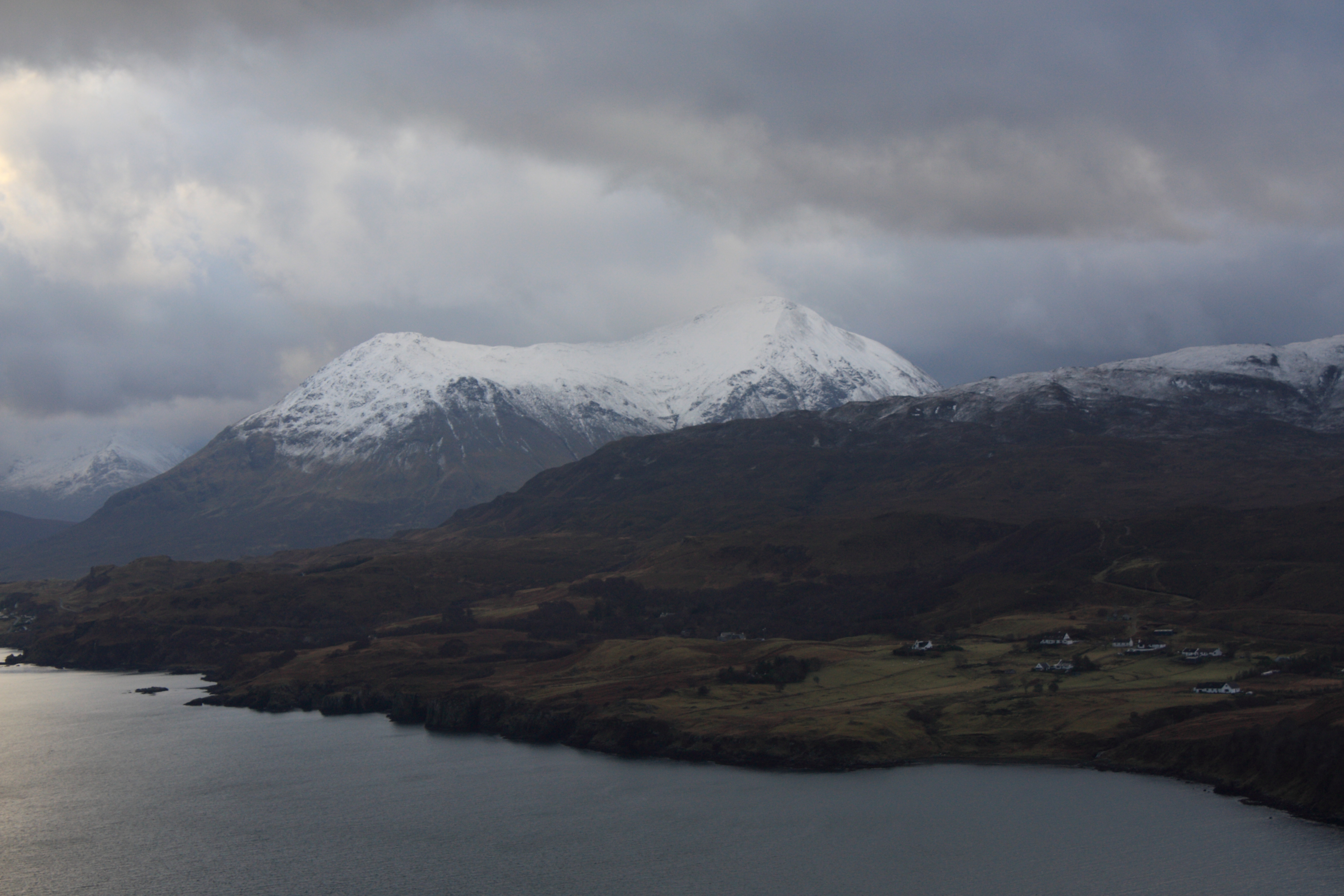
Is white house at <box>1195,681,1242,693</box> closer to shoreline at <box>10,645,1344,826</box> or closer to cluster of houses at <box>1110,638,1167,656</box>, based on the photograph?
shoreline at <box>10,645,1344,826</box>

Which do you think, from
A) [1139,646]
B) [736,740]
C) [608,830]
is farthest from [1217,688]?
[608,830]

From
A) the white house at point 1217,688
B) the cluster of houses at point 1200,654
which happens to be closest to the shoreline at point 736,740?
the white house at point 1217,688

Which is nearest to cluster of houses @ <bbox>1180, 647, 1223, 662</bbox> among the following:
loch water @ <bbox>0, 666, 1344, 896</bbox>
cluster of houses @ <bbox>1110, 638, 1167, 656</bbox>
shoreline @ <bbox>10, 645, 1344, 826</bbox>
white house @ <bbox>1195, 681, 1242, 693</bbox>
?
cluster of houses @ <bbox>1110, 638, 1167, 656</bbox>

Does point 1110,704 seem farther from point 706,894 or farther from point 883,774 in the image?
point 706,894

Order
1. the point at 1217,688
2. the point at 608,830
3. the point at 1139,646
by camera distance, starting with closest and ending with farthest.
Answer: the point at 608,830 → the point at 1217,688 → the point at 1139,646

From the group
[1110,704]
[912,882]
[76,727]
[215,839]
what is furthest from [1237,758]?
[76,727]

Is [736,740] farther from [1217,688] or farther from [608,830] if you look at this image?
[1217,688]

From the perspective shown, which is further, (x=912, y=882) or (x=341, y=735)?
(x=341, y=735)
